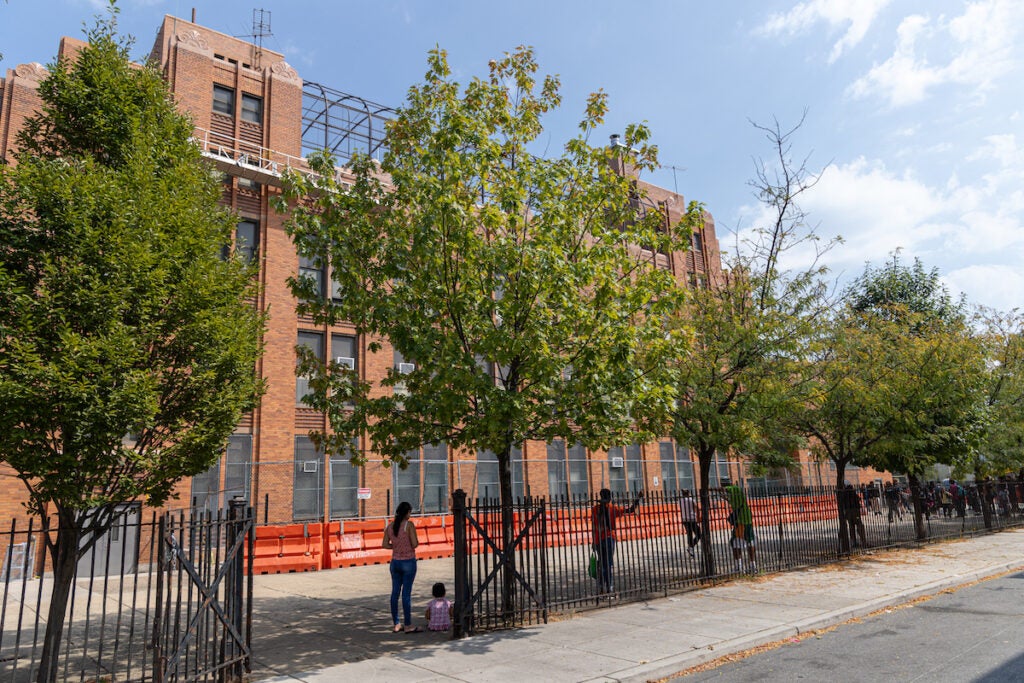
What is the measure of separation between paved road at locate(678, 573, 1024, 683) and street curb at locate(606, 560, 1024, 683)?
216mm

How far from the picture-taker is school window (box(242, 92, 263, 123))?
25.4 m

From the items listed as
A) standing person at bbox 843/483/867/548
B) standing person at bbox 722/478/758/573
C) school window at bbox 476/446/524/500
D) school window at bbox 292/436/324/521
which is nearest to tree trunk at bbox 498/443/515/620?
standing person at bbox 722/478/758/573

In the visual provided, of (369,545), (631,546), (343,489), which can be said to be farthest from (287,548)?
(631,546)

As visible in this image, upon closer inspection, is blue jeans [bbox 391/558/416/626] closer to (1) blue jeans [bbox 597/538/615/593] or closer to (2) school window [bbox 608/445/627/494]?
(1) blue jeans [bbox 597/538/615/593]

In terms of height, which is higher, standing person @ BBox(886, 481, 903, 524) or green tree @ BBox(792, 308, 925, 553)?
green tree @ BBox(792, 308, 925, 553)

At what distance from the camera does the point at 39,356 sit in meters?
5.78

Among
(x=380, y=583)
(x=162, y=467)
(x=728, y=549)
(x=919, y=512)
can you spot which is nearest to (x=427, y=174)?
(x=162, y=467)

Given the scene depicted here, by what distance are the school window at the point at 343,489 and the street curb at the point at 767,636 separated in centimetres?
1713

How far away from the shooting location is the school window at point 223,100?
2481 cm

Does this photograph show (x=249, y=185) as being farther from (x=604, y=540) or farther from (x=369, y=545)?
(x=604, y=540)

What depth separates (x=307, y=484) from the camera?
22.4 metres

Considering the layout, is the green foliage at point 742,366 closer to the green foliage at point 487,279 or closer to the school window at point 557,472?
the green foliage at point 487,279

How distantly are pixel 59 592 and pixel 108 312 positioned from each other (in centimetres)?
298

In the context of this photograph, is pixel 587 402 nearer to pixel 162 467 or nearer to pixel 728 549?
pixel 162 467
